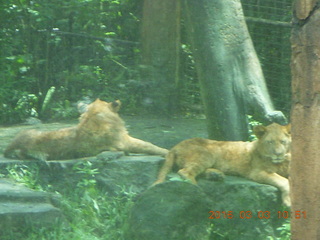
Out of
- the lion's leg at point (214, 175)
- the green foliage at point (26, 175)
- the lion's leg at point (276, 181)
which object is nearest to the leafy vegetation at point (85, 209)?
A: the green foliage at point (26, 175)

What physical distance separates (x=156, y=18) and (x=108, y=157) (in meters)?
4.62

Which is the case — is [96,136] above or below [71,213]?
above

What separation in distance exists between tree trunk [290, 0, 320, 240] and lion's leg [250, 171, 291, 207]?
196 cm

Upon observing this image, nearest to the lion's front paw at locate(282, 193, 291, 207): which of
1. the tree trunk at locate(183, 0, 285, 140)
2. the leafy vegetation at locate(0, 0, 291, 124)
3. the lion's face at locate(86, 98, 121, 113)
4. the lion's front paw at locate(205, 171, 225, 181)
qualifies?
the lion's front paw at locate(205, 171, 225, 181)

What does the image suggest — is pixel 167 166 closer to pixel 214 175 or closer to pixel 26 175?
pixel 214 175

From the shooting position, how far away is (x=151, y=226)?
220 inches

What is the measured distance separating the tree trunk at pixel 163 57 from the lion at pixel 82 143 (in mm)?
3443

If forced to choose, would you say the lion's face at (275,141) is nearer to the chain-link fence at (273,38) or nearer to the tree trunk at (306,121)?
the tree trunk at (306,121)

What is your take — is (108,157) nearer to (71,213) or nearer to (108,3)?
(71,213)

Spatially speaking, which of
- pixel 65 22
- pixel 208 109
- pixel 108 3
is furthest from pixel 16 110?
pixel 208 109

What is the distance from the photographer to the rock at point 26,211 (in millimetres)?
5699

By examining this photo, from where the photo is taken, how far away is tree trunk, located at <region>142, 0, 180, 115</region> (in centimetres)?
1070

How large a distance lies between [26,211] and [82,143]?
1.53m

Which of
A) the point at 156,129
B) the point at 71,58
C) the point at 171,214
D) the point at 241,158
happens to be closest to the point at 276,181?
the point at 241,158
